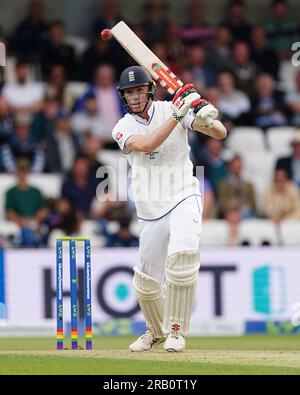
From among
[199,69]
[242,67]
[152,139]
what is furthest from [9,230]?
[152,139]

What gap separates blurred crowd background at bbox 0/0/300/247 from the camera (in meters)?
13.0

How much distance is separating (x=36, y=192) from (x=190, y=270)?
548 cm

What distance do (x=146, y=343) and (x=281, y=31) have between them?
8.64 m

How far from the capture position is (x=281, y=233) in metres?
13.1

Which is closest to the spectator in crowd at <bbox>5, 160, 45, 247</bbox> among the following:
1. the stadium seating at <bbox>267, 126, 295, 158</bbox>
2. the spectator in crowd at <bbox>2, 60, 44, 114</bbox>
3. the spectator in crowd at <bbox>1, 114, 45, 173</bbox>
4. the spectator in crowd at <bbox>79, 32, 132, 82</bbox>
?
the spectator in crowd at <bbox>1, 114, 45, 173</bbox>

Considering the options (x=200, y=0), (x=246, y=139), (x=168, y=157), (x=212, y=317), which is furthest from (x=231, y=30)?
(x=168, y=157)

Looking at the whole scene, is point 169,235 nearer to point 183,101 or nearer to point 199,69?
point 183,101

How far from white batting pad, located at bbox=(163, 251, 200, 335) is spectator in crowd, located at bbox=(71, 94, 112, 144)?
21.0ft

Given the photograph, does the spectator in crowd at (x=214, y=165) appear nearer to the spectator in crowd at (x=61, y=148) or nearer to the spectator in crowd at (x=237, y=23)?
the spectator in crowd at (x=61, y=148)

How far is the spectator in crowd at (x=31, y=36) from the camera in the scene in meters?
15.0

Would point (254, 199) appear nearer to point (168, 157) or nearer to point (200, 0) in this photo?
point (200, 0)

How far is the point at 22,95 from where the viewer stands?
47.0 ft

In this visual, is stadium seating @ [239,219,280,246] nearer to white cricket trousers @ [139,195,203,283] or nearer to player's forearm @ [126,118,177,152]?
white cricket trousers @ [139,195,203,283]

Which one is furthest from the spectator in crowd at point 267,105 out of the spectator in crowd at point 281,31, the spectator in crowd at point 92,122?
the spectator in crowd at point 92,122
